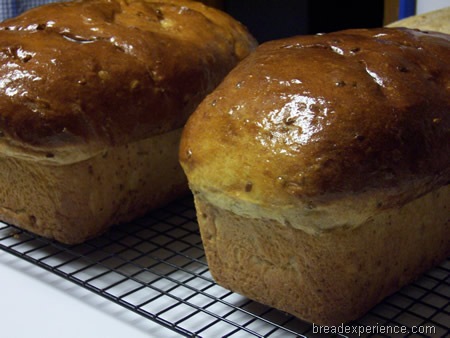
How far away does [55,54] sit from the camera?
1344 millimetres

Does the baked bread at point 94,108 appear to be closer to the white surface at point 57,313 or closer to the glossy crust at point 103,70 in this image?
the glossy crust at point 103,70

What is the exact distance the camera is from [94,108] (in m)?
1.33

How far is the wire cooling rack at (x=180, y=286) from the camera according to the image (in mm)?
1112

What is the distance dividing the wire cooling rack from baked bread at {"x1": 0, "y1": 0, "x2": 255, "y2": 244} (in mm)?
50

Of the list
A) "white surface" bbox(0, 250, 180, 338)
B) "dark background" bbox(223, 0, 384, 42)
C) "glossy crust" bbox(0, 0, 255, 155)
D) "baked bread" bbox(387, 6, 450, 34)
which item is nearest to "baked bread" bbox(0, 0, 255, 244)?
"glossy crust" bbox(0, 0, 255, 155)

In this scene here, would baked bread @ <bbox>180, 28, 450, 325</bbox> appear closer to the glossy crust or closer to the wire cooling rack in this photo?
the wire cooling rack

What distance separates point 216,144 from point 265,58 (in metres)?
0.22

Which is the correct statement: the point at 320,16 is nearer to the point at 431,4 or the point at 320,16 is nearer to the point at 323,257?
the point at 431,4

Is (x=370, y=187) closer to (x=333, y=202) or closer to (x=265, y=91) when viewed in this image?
(x=333, y=202)

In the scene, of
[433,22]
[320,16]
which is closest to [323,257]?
[433,22]

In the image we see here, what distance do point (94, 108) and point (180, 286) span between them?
1.35 feet

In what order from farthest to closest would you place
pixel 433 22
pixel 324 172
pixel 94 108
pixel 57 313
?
pixel 433 22
pixel 94 108
pixel 57 313
pixel 324 172

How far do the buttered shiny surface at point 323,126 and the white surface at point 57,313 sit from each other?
0.93 ft

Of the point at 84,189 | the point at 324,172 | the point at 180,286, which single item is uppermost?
the point at 324,172
